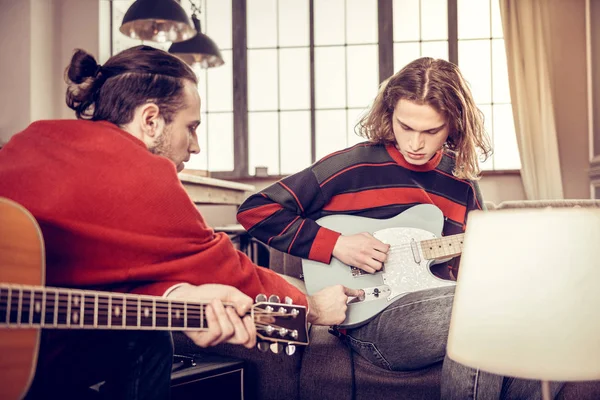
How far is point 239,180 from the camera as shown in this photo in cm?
520

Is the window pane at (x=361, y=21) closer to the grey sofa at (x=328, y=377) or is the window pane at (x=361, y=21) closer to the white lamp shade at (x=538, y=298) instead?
the grey sofa at (x=328, y=377)

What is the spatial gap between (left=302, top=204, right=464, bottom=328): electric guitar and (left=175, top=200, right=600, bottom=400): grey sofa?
0.55ft

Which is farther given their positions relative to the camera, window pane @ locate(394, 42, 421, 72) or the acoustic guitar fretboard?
window pane @ locate(394, 42, 421, 72)

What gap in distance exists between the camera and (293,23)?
209 inches

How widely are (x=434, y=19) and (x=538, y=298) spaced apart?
193 inches

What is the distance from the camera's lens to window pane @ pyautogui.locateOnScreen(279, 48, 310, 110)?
5305 millimetres

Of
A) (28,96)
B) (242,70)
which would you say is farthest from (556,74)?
(28,96)

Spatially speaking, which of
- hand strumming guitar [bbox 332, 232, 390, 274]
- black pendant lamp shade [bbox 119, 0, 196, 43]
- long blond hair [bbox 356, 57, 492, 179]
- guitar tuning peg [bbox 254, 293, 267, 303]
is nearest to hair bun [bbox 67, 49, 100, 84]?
guitar tuning peg [bbox 254, 293, 267, 303]

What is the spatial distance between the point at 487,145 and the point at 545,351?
1316 mm

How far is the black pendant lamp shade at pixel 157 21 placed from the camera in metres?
3.44

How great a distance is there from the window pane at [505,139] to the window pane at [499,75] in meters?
0.08

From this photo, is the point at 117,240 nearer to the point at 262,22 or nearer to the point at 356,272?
the point at 356,272

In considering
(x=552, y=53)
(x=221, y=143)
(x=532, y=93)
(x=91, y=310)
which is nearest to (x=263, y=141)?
(x=221, y=143)

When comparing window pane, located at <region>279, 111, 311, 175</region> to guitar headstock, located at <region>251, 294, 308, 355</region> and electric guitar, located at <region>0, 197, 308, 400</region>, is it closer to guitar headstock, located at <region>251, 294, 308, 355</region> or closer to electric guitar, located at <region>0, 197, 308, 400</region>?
guitar headstock, located at <region>251, 294, 308, 355</region>
